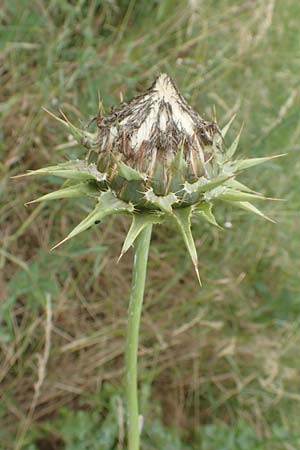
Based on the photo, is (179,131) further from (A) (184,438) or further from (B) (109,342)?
(A) (184,438)

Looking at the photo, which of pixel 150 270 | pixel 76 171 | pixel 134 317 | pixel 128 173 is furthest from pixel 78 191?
pixel 150 270

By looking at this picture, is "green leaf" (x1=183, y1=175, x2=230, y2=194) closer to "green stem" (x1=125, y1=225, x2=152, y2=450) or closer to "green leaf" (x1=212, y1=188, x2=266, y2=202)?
"green leaf" (x1=212, y1=188, x2=266, y2=202)

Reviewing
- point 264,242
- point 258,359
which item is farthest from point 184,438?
point 264,242

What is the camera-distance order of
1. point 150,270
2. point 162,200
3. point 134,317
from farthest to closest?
1. point 150,270
2. point 134,317
3. point 162,200

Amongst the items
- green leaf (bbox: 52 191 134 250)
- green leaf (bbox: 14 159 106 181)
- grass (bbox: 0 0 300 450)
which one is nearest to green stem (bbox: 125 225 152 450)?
green leaf (bbox: 52 191 134 250)

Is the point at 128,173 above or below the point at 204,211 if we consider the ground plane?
above

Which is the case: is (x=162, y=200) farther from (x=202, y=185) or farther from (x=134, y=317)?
(x=134, y=317)
